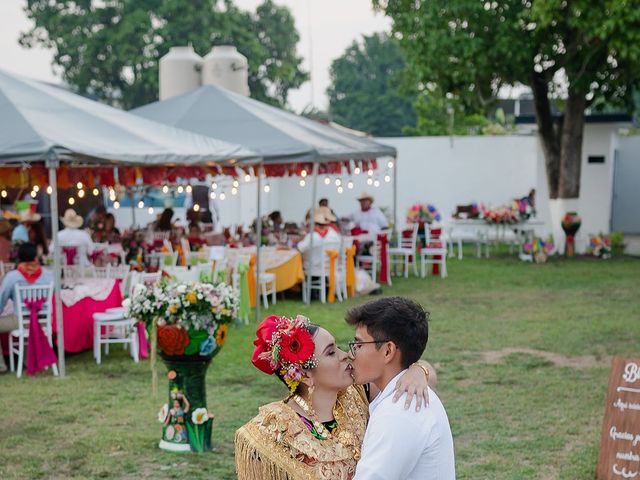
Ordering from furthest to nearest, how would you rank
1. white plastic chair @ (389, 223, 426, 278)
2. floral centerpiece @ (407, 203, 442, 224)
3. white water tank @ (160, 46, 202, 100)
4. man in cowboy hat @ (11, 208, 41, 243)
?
white water tank @ (160, 46, 202, 100), floral centerpiece @ (407, 203, 442, 224), white plastic chair @ (389, 223, 426, 278), man in cowboy hat @ (11, 208, 41, 243)

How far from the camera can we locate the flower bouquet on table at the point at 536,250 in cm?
2117

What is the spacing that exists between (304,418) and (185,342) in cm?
403

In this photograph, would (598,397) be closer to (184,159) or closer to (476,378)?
(476,378)

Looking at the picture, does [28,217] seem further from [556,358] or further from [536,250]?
[536,250]

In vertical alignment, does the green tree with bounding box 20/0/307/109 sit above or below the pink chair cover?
above

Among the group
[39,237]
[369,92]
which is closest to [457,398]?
[39,237]

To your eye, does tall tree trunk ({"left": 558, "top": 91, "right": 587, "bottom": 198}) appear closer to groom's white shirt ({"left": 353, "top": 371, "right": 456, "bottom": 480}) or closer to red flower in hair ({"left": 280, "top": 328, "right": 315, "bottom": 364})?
red flower in hair ({"left": 280, "top": 328, "right": 315, "bottom": 364})

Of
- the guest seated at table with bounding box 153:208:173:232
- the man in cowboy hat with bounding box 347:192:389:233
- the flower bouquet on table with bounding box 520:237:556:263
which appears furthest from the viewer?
the flower bouquet on table with bounding box 520:237:556:263

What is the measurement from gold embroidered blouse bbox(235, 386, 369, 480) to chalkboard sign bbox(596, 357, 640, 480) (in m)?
3.34

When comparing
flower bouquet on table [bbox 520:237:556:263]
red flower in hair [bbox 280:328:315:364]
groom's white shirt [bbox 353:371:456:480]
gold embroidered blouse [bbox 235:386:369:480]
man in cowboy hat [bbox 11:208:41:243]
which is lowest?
flower bouquet on table [bbox 520:237:556:263]

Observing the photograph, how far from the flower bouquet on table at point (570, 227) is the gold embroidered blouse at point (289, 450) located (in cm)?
1969

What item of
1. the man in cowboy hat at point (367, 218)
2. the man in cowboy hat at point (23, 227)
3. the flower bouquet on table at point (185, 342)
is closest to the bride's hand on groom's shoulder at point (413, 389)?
the flower bouquet on table at point (185, 342)

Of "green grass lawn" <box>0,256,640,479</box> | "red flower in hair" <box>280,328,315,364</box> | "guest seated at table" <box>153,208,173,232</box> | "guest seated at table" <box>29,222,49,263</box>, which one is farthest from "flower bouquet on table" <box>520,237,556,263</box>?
"red flower in hair" <box>280,328,315,364</box>

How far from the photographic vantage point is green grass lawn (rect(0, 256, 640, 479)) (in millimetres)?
7039
